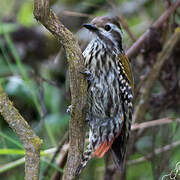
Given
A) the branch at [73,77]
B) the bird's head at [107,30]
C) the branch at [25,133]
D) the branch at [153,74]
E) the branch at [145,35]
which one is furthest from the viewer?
the branch at [153,74]

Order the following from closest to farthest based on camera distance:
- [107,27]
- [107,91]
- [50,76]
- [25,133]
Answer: [25,133] < [107,27] < [107,91] < [50,76]

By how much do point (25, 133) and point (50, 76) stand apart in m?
3.42

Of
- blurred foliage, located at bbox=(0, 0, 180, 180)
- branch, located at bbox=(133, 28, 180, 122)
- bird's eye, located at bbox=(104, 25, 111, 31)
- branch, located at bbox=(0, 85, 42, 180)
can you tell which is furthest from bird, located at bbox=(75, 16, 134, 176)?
branch, located at bbox=(0, 85, 42, 180)

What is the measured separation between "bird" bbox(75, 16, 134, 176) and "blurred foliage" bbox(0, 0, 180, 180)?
39cm

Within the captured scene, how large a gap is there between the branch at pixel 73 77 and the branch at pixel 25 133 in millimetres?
292

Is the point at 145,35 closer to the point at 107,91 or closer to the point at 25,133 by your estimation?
the point at 107,91

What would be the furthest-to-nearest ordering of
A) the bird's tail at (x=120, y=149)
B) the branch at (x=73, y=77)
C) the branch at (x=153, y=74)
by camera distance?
the branch at (x=153, y=74)
the bird's tail at (x=120, y=149)
the branch at (x=73, y=77)

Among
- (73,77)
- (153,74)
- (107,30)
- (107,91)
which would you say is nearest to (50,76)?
(153,74)

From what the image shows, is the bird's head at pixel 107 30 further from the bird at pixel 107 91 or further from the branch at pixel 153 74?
the branch at pixel 153 74

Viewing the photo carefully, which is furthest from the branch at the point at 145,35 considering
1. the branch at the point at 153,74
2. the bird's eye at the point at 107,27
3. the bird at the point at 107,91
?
the bird's eye at the point at 107,27

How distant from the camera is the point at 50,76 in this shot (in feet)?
19.3

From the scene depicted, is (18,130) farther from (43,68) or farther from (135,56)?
(43,68)

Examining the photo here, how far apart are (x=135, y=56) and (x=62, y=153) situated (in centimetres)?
103

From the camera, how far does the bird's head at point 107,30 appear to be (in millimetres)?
3334
